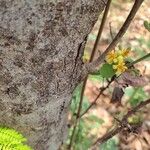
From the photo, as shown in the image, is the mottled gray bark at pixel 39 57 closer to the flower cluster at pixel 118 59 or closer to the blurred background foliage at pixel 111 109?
the flower cluster at pixel 118 59

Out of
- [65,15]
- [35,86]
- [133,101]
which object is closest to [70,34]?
[65,15]

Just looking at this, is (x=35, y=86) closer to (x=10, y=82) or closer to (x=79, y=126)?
(x=10, y=82)

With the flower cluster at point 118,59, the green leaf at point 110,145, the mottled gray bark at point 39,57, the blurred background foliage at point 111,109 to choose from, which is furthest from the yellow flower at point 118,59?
the green leaf at point 110,145

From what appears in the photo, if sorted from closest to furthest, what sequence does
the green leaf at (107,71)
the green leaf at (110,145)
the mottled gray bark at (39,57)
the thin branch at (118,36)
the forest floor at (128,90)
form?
the mottled gray bark at (39,57)
the thin branch at (118,36)
the green leaf at (107,71)
the green leaf at (110,145)
the forest floor at (128,90)

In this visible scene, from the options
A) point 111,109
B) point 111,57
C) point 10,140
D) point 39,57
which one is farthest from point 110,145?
point 39,57

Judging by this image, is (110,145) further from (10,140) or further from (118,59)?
(10,140)

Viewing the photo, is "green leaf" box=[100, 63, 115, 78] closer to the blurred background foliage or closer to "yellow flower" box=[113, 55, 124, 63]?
"yellow flower" box=[113, 55, 124, 63]
